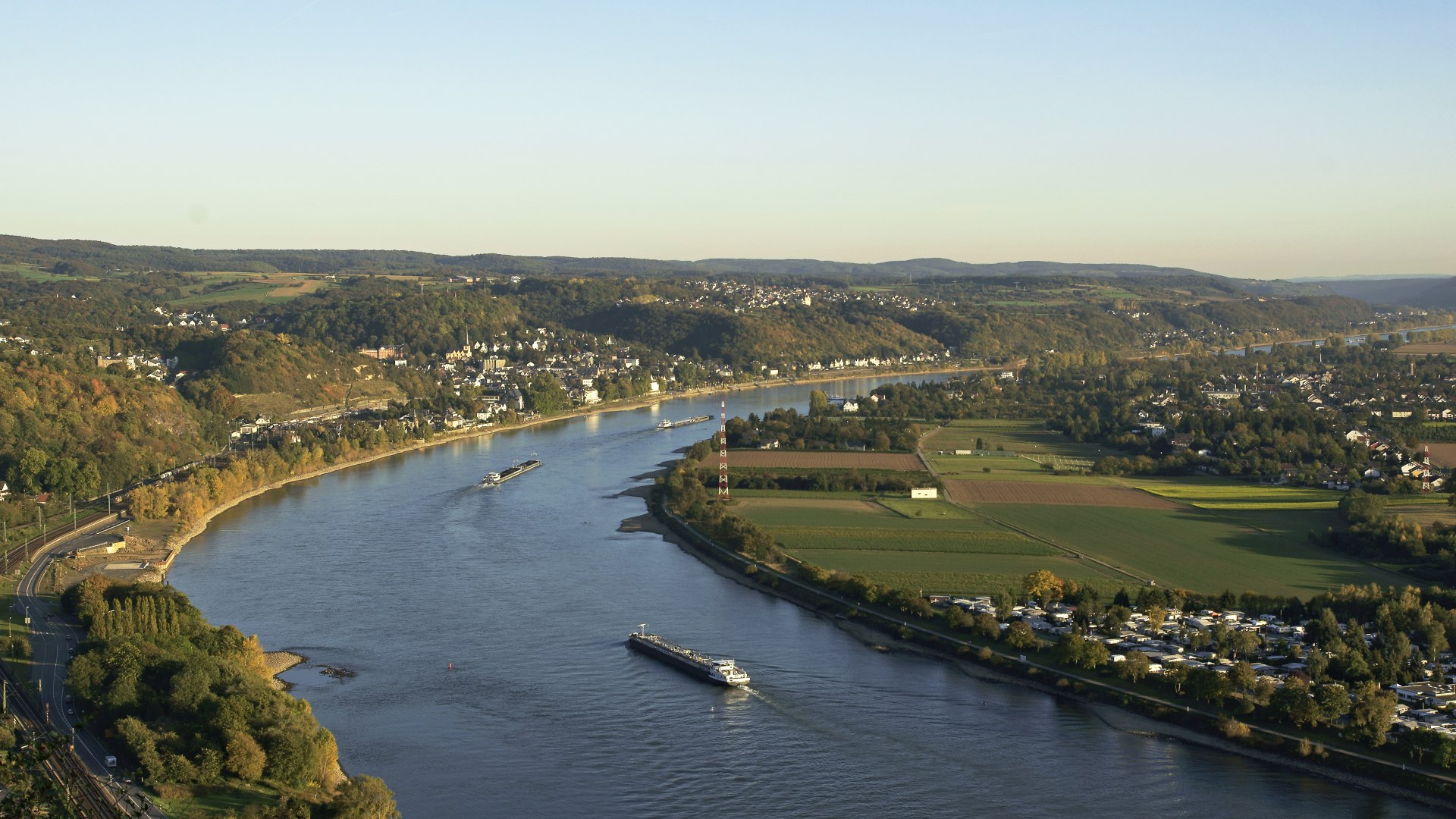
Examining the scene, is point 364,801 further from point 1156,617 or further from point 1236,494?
point 1236,494

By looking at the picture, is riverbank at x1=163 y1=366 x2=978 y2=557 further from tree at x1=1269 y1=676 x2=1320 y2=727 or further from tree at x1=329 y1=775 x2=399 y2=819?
tree at x1=1269 y1=676 x2=1320 y2=727

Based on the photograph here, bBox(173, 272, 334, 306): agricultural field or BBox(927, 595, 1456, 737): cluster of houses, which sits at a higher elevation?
BBox(173, 272, 334, 306): agricultural field

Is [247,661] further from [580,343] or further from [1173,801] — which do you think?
[580,343]

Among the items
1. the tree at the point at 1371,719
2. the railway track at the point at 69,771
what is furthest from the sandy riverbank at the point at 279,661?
the tree at the point at 1371,719


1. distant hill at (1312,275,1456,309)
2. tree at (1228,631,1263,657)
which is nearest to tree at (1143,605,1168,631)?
tree at (1228,631,1263,657)

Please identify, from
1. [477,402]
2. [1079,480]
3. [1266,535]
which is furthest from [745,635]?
[477,402]

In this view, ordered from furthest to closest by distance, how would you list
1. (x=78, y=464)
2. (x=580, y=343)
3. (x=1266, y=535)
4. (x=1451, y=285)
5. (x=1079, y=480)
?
(x=1451, y=285)
(x=580, y=343)
(x=1079, y=480)
(x=78, y=464)
(x=1266, y=535)
